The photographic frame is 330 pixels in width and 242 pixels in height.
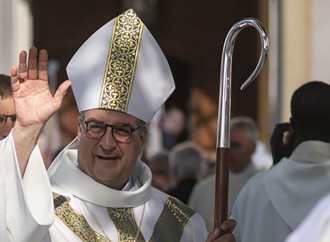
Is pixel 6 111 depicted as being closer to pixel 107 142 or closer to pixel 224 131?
pixel 107 142

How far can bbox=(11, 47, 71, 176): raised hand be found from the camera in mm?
3332

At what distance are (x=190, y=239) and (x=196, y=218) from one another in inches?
4.9

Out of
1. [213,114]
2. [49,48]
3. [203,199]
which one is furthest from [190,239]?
[213,114]

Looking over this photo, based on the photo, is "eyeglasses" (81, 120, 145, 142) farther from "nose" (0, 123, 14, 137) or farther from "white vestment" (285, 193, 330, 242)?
"white vestment" (285, 193, 330, 242)

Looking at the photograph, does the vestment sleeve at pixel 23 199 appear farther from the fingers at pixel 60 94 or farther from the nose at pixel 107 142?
the nose at pixel 107 142

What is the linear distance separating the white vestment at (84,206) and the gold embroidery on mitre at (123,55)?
1.15 feet

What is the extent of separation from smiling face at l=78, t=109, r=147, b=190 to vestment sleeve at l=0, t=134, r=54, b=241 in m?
0.46

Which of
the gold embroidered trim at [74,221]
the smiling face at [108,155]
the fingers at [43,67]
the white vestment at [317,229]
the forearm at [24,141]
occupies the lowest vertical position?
the gold embroidered trim at [74,221]

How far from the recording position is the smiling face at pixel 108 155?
382 centimetres

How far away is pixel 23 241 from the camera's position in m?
3.30

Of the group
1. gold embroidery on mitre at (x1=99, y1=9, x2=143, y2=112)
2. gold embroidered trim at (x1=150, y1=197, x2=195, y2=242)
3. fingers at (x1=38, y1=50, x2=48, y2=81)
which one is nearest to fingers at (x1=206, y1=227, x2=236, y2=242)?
gold embroidered trim at (x1=150, y1=197, x2=195, y2=242)

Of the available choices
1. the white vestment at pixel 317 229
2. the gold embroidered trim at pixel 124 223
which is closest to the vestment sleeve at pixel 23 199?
the gold embroidered trim at pixel 124 223

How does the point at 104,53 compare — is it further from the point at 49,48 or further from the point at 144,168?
the point at 49,48

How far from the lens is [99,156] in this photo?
12.5 ft
